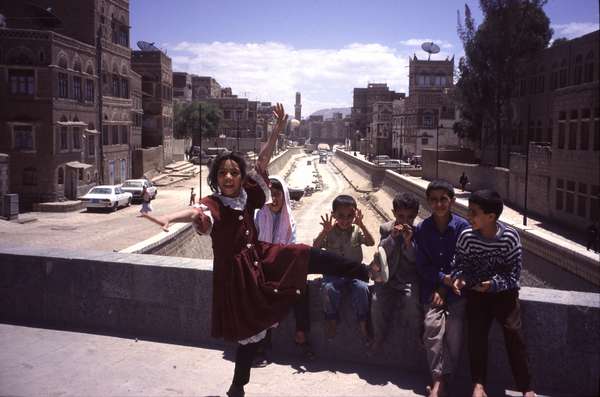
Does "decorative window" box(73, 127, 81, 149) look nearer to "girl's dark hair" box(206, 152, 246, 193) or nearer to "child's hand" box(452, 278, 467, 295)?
"girl's dark hair" box(206, 152, 246, 193)

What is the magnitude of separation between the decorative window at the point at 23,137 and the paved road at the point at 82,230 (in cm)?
378

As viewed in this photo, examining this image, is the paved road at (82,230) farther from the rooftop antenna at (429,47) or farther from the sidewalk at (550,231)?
the rooftop antenna at (429,47)

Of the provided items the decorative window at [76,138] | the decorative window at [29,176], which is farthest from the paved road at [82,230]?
the decorative window at [76,138]

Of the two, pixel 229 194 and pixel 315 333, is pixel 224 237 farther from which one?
pixel 315 333

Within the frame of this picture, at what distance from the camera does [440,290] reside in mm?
4293

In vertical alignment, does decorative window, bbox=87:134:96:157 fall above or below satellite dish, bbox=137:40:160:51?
below

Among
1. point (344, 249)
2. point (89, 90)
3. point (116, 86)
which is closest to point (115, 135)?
point (116, 86)

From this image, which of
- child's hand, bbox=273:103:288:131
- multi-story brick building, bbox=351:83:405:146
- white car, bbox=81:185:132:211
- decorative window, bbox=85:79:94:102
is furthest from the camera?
multi-story brick building, bbox=351:83:405:146

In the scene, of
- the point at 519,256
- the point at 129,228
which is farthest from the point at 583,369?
the point at 129,228

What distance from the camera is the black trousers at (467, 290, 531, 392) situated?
398cm

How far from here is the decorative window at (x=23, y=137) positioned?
31312 mm

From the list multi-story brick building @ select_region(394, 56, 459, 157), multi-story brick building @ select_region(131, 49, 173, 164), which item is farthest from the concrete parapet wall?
multi-story brick building @ select_region(394, 56, 459, 157)

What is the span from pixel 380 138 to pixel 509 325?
86.1 metres

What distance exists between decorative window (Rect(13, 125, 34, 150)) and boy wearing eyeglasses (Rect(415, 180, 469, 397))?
31610 millimetres
